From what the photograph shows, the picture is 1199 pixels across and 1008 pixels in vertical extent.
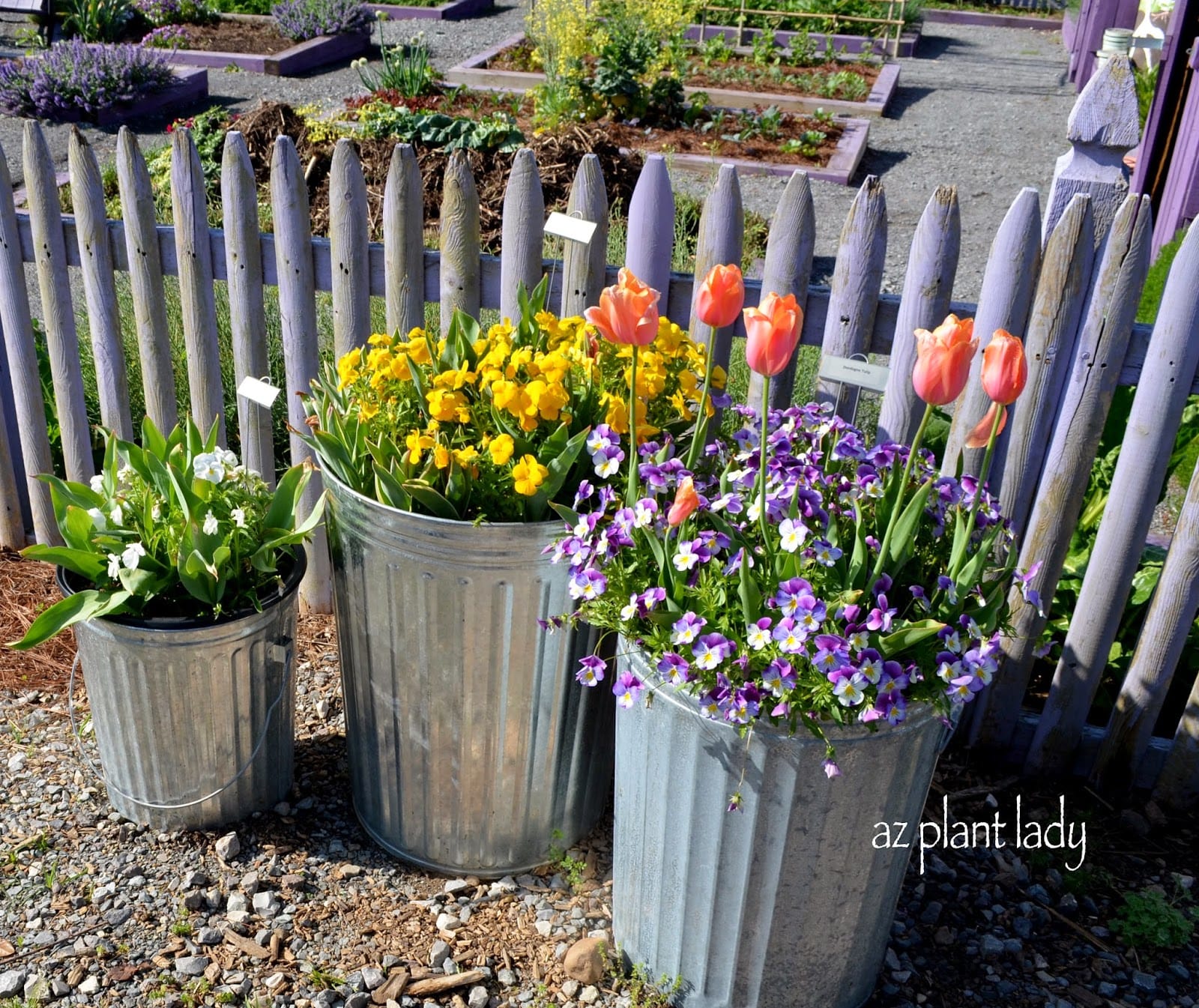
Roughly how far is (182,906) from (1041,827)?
2.01 meters

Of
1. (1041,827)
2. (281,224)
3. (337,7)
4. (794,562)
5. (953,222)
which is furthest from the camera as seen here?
(337,7)

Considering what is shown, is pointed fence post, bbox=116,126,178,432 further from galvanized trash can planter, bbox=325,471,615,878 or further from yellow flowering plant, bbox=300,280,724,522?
galvanized trash can planter, bbox=325,471,615,878

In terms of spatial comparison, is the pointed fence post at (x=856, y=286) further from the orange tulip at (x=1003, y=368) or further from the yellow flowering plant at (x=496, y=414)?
the orange tulip at (x=1003, y=368)

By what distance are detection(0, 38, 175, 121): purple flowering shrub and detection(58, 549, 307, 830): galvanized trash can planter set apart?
859cm

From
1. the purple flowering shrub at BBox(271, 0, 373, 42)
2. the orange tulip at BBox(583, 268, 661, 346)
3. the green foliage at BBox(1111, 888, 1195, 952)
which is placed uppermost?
the orange tulip at BBox(583, 268, 661, 346)

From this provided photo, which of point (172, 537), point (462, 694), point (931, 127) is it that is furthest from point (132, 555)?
point (931, 127)

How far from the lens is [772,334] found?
1.69m

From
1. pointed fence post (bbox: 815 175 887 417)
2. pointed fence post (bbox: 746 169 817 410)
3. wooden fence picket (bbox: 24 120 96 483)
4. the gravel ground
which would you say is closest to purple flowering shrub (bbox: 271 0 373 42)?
the gravel ground

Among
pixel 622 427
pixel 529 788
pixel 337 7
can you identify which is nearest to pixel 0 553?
pixel 529 788

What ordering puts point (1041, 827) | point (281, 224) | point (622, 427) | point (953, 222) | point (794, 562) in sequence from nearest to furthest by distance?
point (794, 562)
point (622, 427)
point (953, 222)
point (1041, 827)
point (281, 224)

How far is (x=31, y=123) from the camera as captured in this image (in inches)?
120

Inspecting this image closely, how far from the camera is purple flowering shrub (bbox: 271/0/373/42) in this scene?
13.2 m

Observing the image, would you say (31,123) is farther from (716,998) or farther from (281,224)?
(716,998)

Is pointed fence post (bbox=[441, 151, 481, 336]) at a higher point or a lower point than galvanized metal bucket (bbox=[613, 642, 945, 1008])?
higher
